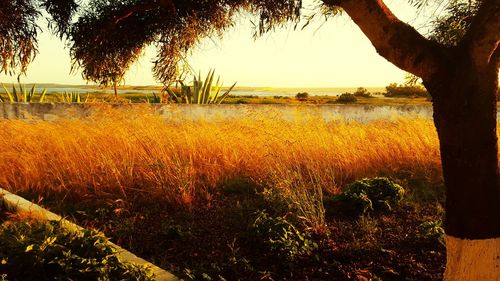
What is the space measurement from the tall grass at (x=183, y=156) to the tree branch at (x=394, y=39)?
8.90 ft

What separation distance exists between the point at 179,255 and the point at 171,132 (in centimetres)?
341

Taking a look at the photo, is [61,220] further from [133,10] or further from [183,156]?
[183,156]

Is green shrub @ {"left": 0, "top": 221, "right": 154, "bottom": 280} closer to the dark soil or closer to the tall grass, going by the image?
the dark soil

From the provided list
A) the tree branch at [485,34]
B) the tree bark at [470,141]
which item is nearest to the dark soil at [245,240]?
the tree bark at [470,141]

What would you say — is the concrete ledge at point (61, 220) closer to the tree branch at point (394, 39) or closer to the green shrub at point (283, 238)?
the green shrub at point (283, 238)

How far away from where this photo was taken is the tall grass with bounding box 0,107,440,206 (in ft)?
→ 21.4

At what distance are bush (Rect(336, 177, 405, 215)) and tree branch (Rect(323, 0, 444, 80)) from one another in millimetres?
2417

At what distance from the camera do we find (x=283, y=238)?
14.4ft

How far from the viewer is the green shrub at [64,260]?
3209mm

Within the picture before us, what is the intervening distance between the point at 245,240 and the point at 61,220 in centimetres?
169

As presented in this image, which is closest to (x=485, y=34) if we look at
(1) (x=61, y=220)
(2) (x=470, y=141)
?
(2) (x=470, y=141)

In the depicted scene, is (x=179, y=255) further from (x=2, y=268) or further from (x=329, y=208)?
(x=329, y=208)

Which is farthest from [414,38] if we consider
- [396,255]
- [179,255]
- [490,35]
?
[179,255]

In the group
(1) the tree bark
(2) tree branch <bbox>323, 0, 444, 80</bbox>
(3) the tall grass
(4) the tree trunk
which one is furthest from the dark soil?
(2) tree branch <bbox>323, 0, 444, 80</bbox>
